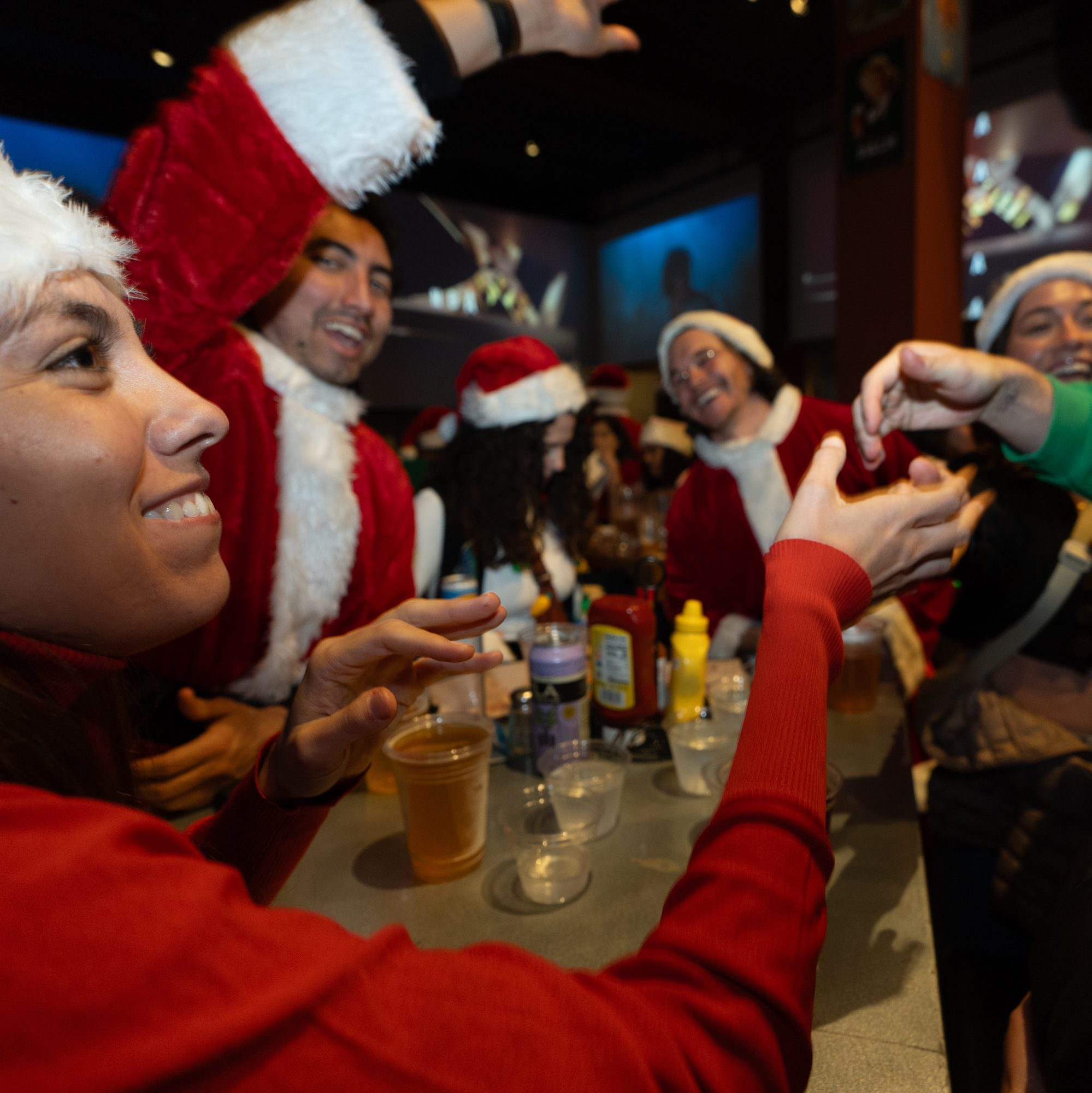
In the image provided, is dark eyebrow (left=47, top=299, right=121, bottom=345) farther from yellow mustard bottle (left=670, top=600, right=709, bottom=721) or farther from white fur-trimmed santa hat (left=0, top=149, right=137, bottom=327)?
yellow mustard bottle (left=670, top=600, right=709, bottom=721)

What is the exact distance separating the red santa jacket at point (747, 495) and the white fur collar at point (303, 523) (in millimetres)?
1254

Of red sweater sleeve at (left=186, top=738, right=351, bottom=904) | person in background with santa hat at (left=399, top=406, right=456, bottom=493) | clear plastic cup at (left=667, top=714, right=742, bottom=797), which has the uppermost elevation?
red sweater sleeve at (left=186, top=738, right=351, bottom=904)

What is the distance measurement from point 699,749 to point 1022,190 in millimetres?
6570

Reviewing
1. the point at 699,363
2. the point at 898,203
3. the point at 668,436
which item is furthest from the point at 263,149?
the point at 668,436

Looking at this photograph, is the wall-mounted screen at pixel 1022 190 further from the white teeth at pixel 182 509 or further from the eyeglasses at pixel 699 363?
the white teeth at pixel 182 509

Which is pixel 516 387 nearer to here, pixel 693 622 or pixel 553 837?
pixel 693 622

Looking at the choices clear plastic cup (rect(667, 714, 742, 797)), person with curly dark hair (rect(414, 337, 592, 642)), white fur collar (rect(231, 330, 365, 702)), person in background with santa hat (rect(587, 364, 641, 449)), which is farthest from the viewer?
person in background with santa hat (rect(587, 364, 641, 449))

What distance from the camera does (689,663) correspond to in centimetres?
132

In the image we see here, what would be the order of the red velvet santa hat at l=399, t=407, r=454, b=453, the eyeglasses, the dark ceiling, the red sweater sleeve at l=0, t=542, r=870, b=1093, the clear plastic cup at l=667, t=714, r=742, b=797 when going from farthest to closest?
the red velvet santa hat at l=399, t=407, r=454, b=453, the dark ceiling, the eyeglasses, the clear plastic cup at l=667, t=714, r=742, b=797, the red sweater sleeve at l=0, t=542, r=870, b=1093

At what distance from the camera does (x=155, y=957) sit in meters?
0.32

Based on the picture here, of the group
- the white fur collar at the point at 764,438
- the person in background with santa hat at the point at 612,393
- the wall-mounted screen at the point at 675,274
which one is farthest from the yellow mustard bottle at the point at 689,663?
the wall-mounted screen at the point at 675,274

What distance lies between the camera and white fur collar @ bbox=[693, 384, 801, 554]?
2.53m

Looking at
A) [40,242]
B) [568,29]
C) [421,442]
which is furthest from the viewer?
[421,442]

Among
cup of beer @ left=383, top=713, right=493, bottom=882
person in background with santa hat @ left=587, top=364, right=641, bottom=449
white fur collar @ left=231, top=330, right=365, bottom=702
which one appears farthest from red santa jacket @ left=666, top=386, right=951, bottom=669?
person in background with santa hat @ left=587, top=364, right=641, bottom=449
